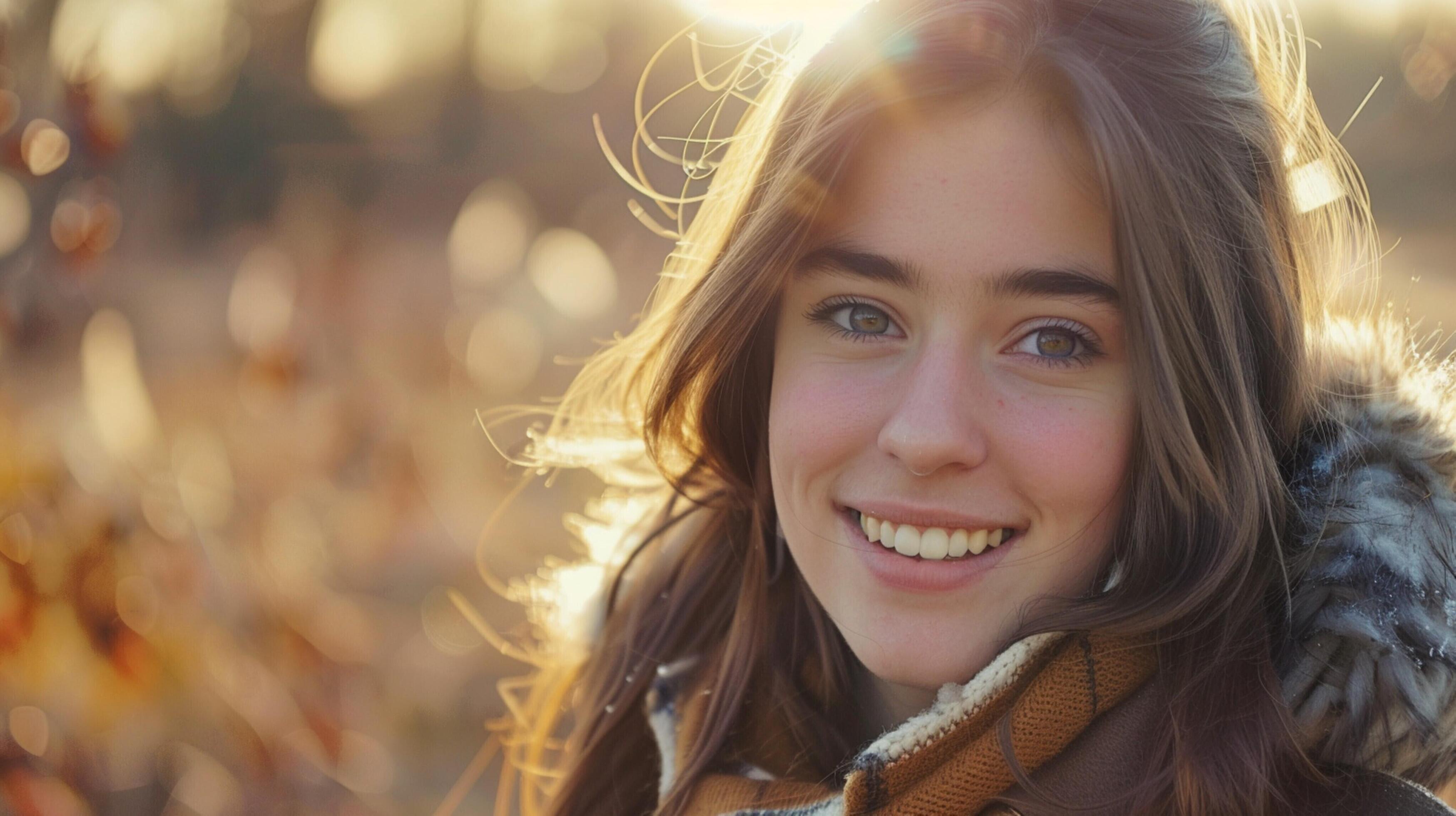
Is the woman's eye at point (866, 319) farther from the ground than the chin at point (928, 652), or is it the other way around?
the woman's eye at point (866, 319)

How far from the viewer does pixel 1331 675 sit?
1389mm

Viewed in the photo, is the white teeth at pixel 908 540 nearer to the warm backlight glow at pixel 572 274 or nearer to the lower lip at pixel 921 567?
the lower lip at pixel 921 567

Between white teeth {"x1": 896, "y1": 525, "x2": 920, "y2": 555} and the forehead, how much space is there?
33cm

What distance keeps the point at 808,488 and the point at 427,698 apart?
129 inches

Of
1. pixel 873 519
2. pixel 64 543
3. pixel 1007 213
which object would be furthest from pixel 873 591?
pixel 64 543

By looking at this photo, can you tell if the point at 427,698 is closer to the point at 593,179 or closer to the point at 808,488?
the point at 593,179

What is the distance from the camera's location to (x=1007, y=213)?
1439 mm

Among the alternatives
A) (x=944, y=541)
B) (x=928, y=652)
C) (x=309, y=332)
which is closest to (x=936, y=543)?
(x=944, y=541)

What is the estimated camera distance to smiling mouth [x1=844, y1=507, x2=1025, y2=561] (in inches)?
60.1

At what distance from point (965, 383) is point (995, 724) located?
44 cm

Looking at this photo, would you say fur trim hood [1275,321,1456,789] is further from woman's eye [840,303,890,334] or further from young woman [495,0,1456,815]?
woman's eye [840,303,890,334]

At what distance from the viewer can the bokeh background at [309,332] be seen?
115 inches

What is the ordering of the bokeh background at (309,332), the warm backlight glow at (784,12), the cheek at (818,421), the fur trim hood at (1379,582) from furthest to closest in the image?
the bokeh background at (309,332)
the warm backlight glow at (784,12)
the cheek at (818,421)
the fur trim hood at (1379,582)

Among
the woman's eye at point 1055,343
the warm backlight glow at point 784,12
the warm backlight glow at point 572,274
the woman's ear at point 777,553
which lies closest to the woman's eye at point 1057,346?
the woman's eye at point 1055,343
